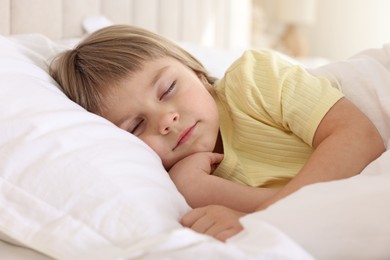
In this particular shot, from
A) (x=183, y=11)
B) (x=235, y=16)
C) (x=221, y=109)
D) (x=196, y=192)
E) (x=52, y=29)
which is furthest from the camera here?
(x=235, y=16)

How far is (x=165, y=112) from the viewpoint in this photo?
1098 millimetres

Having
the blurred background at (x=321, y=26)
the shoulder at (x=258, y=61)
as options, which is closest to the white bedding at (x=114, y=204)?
the shoulder at (x=258, y=61)

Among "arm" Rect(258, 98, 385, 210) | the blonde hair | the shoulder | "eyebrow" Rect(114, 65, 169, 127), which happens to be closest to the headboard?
the blonde hair

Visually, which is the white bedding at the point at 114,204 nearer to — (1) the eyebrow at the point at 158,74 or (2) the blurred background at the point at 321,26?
(1) the eyebrow at the point at 158,74

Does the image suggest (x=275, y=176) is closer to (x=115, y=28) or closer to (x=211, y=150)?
(x=211, y=150)

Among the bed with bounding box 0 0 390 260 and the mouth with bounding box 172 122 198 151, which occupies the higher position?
the bed with bounding box 0 0 390 260

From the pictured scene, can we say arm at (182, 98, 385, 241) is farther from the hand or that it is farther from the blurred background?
the blurred background

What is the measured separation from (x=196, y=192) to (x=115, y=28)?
471 millimetres

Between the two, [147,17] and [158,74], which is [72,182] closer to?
[158,74]

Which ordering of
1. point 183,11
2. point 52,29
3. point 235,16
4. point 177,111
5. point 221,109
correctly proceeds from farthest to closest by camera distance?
point 235,16 < point 183,11 < point 52,29 < point 221,109 < point 177,111

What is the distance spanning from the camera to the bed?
664mm

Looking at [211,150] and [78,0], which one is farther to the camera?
[78,0]

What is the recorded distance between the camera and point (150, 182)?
83 centimetres

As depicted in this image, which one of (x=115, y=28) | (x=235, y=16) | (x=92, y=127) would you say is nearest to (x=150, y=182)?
(x=92, y=127)
